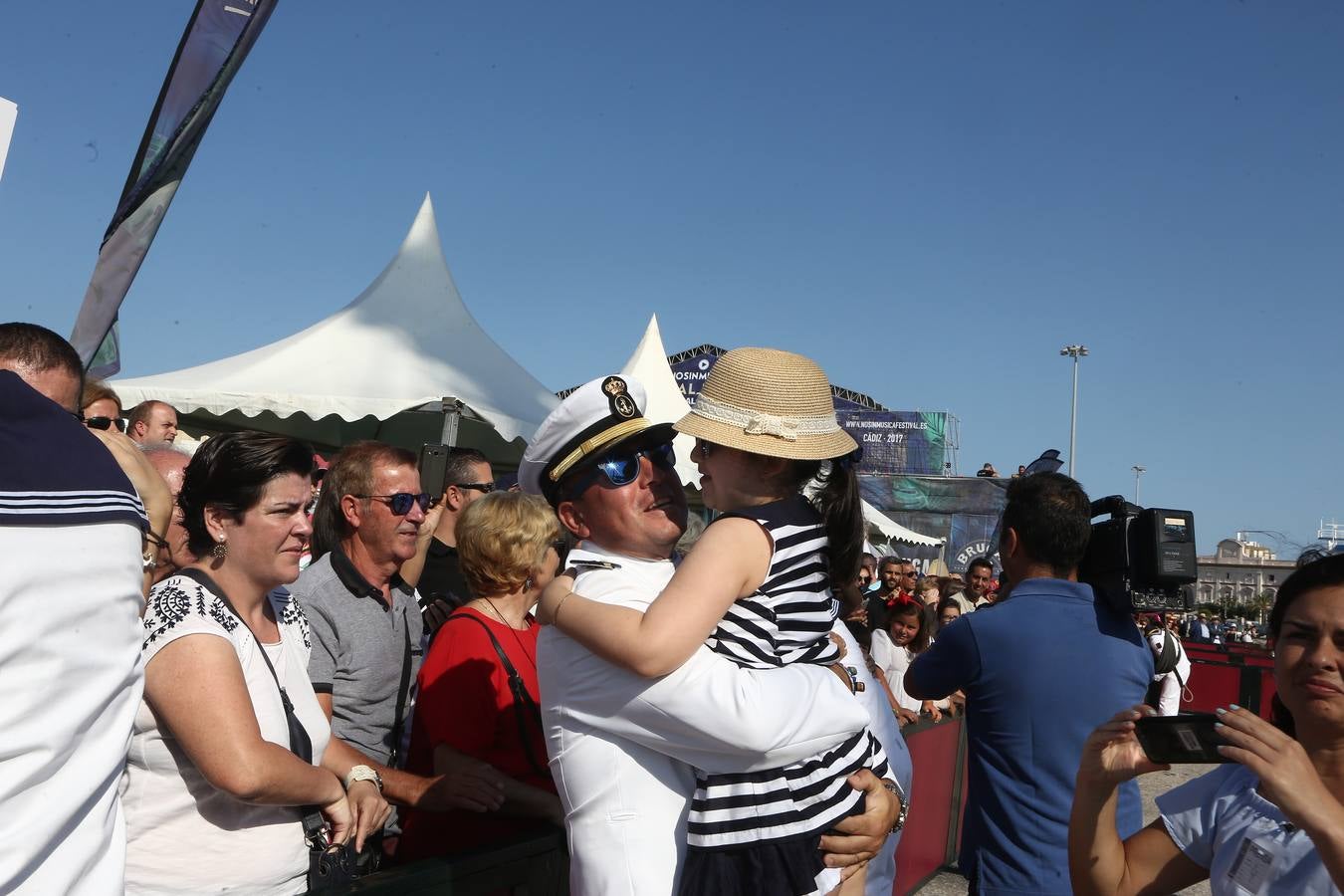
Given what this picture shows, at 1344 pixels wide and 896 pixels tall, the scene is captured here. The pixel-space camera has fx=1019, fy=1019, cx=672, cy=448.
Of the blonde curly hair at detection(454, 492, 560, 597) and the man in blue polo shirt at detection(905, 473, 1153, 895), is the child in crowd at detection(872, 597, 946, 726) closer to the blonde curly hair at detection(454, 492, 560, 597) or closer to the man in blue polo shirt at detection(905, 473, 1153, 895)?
the man in blue polo shirt at detection(905, 473, 1153, 895)

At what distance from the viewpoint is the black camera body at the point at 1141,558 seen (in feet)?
9.93

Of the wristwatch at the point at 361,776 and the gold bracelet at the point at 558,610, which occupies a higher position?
the gold bracelet at the point at 558,610

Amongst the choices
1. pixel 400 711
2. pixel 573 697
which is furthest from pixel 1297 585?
pixel 400 711

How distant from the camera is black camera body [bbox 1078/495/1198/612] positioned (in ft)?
9.93

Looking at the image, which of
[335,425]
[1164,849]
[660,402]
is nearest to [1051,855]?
[1164,849]

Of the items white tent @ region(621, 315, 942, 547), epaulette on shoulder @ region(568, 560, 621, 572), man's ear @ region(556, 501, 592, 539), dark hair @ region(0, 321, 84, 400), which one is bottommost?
white tent @ region(621, 315, 942, 547)

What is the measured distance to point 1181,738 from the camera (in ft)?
6.44

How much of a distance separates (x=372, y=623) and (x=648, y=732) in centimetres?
169

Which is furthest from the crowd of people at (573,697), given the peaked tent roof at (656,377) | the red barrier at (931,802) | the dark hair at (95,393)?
the peaked tent roof at (656,377)

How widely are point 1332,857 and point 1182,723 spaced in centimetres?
31

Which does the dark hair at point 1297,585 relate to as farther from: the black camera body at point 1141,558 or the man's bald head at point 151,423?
Answer: the man's bald head at point 151,423

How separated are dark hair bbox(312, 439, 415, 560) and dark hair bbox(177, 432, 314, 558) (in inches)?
39.8

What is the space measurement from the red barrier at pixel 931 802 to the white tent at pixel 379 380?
4847mm

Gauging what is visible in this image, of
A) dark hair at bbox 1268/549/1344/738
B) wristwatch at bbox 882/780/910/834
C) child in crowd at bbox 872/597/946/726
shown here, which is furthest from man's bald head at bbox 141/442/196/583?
child in crowd at bbox 872/597/946/726
